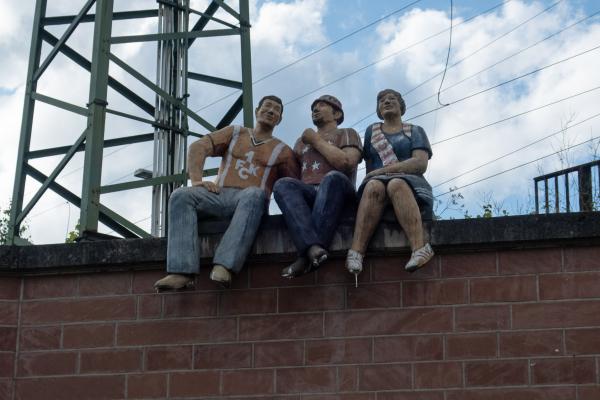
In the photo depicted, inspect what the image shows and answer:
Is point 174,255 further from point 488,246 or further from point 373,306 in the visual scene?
point 488,246

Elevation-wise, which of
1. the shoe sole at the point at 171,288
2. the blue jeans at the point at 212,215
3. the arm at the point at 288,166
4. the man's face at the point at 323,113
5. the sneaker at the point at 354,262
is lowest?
the shoe sole at the point at 171,288

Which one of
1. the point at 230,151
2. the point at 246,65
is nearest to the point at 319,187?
the point at 230,151

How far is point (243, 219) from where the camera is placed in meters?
8.54

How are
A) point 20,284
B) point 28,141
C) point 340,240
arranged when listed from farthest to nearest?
point 28,141 → point 20,284 → point 340,240

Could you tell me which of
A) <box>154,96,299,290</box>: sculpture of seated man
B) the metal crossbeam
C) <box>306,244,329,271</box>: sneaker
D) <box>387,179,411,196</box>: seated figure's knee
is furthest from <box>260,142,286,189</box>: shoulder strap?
the metal crossbeam

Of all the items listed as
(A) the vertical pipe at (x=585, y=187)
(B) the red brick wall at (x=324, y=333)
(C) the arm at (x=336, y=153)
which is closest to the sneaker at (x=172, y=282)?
(B) the red brick wall at (x=324, y=333)

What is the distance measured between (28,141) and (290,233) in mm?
5132

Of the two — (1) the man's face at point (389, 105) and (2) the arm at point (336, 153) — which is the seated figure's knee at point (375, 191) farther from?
(1) the man's face at point (389, 105)

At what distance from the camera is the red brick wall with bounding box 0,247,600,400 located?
8117 millimetres

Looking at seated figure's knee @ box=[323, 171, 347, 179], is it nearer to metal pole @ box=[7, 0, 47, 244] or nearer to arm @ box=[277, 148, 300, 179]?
arm @ box=[277, 148, 300, 179]

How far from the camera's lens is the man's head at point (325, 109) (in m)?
9.09

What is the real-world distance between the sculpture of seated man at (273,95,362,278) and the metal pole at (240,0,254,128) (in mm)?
4103

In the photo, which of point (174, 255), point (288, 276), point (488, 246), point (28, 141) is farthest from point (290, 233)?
point (28, 141)

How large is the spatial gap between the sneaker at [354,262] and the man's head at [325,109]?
1.26 metres
